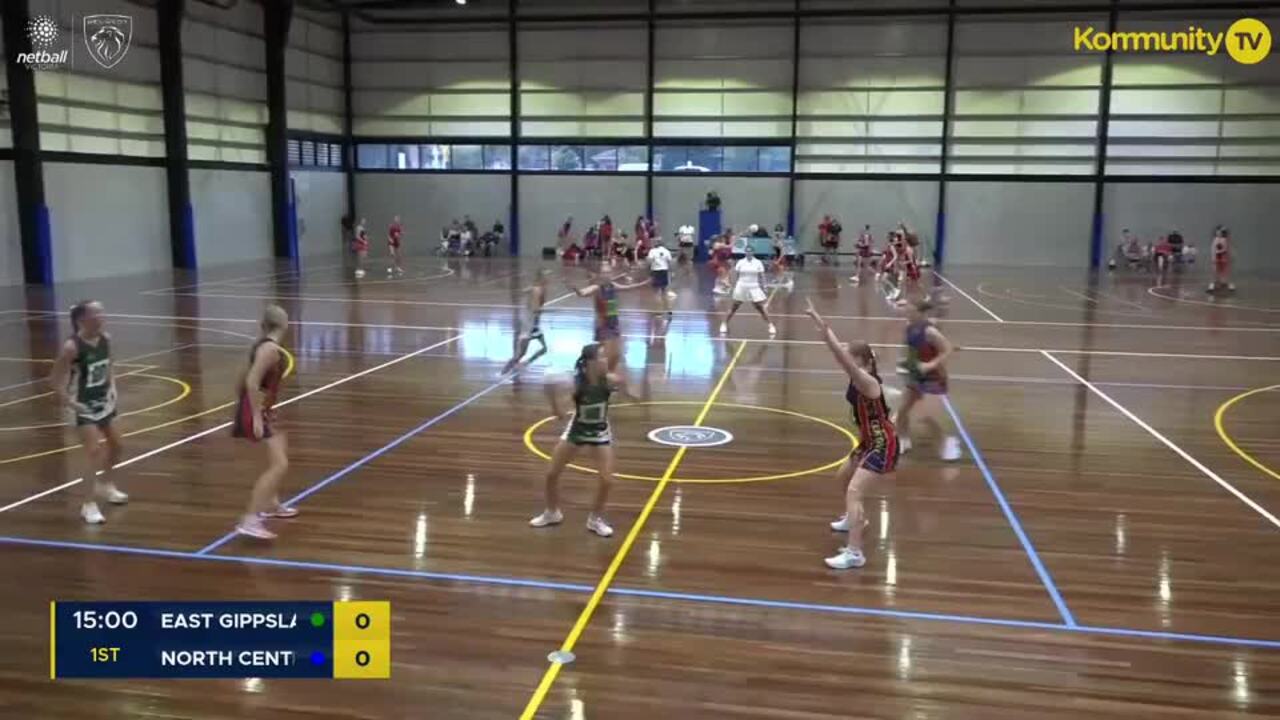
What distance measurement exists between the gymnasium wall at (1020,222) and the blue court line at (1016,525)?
29680 millimetres

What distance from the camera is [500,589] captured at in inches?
297

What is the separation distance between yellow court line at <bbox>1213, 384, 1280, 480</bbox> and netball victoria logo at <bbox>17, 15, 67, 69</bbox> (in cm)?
2948

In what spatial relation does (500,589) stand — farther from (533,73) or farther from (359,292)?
(533,73)

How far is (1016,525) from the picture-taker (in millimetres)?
9141

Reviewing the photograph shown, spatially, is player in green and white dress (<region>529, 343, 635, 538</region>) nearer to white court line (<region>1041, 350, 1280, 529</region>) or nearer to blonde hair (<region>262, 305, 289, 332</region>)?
blonde hair (<region>262, 305, 289, 332</region>)

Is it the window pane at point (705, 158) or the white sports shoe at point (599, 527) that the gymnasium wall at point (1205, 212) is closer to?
the window pane at point (705, 158)

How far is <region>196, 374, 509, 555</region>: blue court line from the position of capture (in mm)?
8453

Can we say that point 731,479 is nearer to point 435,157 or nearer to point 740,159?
point 740,159

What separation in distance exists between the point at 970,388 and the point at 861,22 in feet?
95.4

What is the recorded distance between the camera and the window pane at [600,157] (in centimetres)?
4341

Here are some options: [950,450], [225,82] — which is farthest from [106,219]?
[950,450]

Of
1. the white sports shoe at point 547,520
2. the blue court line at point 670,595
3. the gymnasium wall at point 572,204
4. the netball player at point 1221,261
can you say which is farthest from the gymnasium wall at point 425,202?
the blue court line at point 670,595

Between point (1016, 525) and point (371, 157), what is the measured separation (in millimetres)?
41056

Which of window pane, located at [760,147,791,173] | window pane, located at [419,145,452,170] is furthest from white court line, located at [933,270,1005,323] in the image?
window pane, located at [419,145,452,170]
